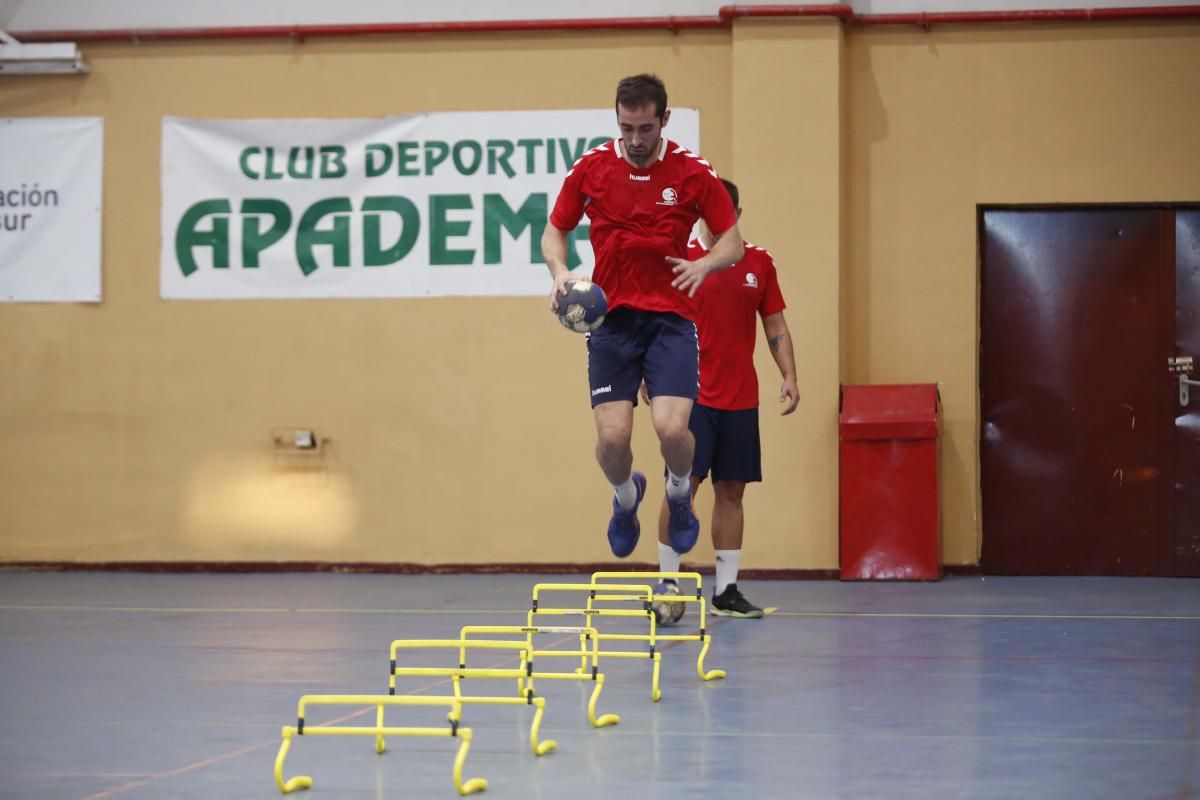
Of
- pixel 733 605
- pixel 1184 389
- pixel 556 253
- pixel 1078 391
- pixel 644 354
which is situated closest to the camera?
pixel 556 253

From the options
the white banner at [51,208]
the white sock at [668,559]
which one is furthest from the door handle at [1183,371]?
the white banner at [51,208]

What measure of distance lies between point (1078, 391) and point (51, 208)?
7842mm

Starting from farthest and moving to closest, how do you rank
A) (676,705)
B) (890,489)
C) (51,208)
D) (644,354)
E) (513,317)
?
(51,208) < (513,317) < (890,489) < (644,354) < (676,705)

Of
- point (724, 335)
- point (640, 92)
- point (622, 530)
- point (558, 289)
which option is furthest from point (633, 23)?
point (558, 289)

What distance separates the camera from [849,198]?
11.3 metres

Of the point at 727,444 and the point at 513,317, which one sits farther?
the point at 513,317

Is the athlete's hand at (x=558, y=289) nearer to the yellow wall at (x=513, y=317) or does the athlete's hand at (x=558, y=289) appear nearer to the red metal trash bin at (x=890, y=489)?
the red metal trash bin at (x=890, y=489)

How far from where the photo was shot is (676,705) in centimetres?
556

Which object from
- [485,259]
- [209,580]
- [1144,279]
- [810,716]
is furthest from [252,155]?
[810,716]

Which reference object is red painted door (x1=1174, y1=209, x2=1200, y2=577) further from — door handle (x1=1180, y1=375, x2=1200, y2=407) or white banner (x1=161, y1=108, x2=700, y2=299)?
white banner (x1=161, y1=108, x2=700, y2=299)

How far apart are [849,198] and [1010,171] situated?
3.78ft

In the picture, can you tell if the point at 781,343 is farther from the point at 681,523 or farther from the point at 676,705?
the point at 676,705

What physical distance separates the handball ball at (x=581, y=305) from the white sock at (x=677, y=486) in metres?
1.24

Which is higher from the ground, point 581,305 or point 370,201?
point 370,201
